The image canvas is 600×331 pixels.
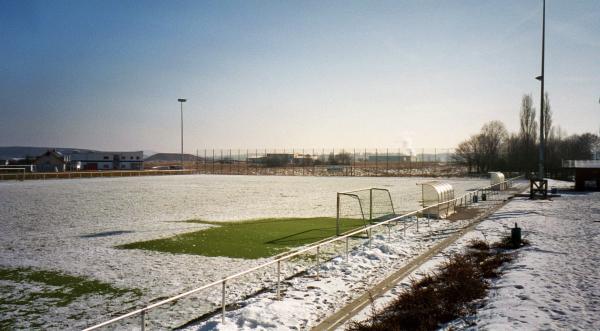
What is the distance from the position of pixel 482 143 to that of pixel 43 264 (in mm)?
76051

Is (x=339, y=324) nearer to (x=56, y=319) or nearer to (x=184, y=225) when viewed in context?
(x=56, y=319)

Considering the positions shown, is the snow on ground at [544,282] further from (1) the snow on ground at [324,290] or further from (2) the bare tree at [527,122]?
(2) the bare tree at [527,122]

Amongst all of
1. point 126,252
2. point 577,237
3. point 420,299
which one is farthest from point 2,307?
point 577,237

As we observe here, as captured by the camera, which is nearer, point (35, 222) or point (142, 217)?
point (35, 222)

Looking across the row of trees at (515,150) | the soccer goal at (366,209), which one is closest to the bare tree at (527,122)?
the row of trees at (515,150)

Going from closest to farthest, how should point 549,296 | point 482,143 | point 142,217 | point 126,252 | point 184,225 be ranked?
point 549,296, point 126,252, point 184,225, point 142,217, point 482,143

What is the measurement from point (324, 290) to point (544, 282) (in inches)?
195

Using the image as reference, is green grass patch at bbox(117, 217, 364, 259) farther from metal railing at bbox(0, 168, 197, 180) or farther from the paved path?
metal railing at bbox(0, 168, 197, 180)

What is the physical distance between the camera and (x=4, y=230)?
17.5 meters

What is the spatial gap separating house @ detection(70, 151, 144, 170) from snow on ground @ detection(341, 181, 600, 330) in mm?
87358

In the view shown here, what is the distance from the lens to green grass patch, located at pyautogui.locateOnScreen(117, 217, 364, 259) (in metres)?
13.7

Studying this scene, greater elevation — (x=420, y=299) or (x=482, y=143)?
(x=482, y=143)

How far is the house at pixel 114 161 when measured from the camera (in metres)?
91.8

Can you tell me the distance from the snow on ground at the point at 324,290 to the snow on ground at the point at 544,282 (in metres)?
0.86
